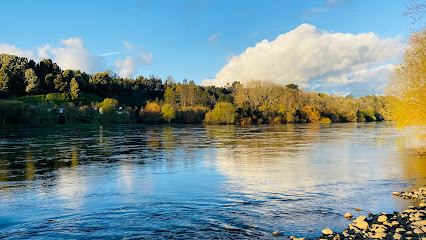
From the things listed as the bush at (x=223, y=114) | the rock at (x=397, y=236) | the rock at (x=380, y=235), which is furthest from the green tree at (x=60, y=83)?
the rock at (x=397, y=236)

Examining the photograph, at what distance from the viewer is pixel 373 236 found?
26.3ft

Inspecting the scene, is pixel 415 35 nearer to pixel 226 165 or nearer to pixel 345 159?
pixel 345 159

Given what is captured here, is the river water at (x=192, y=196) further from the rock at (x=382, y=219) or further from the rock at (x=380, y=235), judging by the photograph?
the rock at (x=380, y=235)

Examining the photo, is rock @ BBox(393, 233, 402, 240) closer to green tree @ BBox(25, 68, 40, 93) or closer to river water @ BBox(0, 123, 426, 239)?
river water @ BBox(0, 123, 426, 239)

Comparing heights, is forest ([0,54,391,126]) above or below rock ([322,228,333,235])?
above

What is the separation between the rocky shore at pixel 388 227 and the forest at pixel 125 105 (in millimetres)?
83727

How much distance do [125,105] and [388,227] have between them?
128m

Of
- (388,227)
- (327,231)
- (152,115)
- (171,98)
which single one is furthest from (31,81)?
(388,227)

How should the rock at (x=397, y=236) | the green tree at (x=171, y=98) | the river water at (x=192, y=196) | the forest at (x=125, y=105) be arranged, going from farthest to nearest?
1. the green tree at (x=171, y=98)
2. the forest at (x=125, y=105)
3. the river water at (x=192, y=196)
4. the rock at (x=397, y=236)

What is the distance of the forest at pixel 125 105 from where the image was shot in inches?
3812

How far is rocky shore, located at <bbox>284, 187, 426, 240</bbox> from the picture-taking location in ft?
26.3

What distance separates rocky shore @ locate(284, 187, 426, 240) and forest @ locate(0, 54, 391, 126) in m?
83.7

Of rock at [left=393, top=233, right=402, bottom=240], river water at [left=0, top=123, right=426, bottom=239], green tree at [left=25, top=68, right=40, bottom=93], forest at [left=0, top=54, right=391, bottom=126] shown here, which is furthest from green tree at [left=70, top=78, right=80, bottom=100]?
rock at [left=393, top=233, right=402, bottom=240]

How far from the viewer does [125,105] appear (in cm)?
13050
